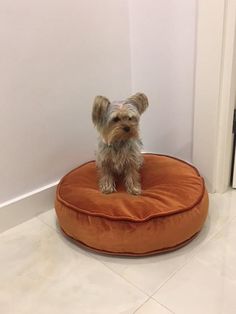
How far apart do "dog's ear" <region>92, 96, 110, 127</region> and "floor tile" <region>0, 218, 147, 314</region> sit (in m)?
0.58

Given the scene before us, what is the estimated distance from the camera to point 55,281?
1.39m

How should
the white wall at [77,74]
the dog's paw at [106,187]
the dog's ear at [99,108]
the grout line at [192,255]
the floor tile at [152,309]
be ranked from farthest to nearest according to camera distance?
the dog's paw at [106,187]
the white wall at [77,74]
the dog's ear at [99,108]
the grout line at [192,255]
the floor tile at [152,309]

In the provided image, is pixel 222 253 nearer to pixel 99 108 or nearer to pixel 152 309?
pixel 152 309

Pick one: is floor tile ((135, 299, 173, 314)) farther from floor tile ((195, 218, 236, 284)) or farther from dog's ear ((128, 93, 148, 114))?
dog's ear ((128, 93, 148, 114))

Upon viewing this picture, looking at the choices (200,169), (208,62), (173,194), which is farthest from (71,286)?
(208,62)

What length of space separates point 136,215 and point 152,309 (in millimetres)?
367

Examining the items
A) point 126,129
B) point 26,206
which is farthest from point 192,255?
point 26,206

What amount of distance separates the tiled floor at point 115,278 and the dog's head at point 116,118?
0.53 metres

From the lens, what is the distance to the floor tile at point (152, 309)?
1.22 meters

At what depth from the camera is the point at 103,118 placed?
153cm

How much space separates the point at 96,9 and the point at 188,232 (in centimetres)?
117

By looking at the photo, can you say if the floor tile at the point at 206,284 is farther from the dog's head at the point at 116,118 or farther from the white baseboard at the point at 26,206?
the white baseboard at the point at 26,206

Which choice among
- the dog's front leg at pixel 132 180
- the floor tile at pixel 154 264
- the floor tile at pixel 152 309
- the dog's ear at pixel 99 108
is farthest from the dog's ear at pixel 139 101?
the floor tile at pixel 152 309

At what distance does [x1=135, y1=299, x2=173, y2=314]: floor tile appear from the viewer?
1.22 m
